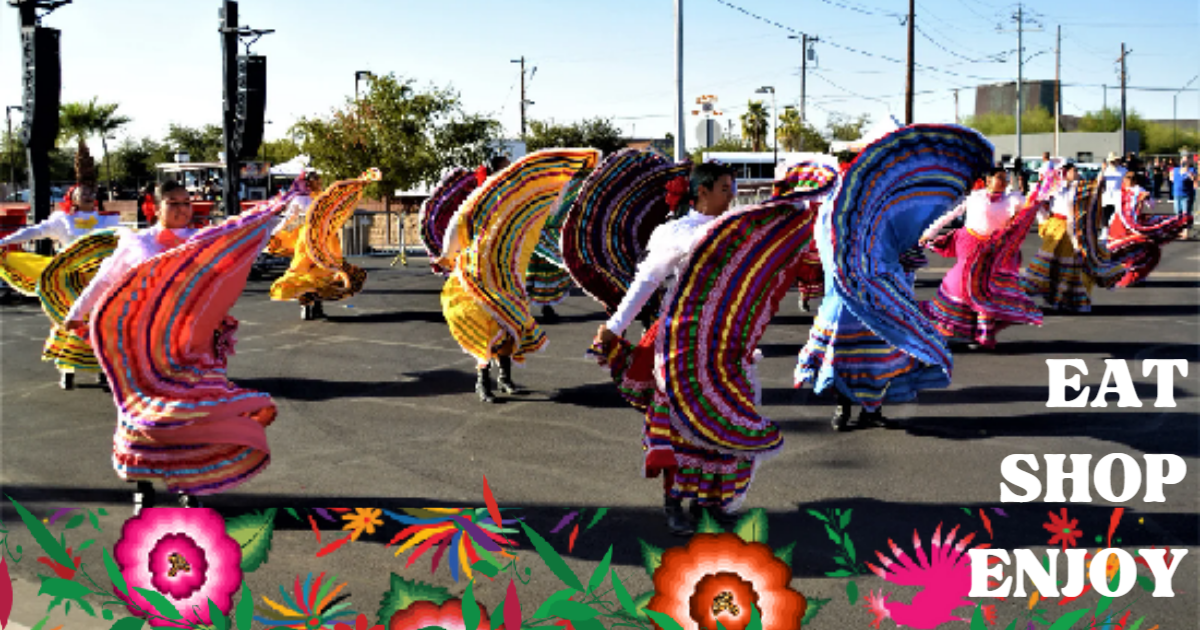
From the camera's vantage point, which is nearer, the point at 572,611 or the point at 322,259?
the point at 572,611

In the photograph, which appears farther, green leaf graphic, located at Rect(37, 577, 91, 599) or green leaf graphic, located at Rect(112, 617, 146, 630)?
green leaf graphic, located at Rect(37, 577, 91, 599)

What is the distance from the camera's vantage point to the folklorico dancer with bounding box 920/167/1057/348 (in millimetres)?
9141

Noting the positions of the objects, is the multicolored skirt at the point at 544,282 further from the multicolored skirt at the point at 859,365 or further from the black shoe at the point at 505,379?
the multicolored skirt at the point at 859,365

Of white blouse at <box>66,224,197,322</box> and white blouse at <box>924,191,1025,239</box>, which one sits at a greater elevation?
white blouse at <box>924,191,1025,239</box>

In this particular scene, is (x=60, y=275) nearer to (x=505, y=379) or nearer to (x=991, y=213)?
(x=505, y=379)

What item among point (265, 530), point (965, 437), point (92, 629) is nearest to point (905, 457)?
point (965, 437)

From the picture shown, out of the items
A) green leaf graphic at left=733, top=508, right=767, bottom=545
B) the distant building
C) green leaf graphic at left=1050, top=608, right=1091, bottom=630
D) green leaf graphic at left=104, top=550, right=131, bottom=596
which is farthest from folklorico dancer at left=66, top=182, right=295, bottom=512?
the distant building

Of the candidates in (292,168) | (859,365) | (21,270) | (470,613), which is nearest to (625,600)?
(470,613)

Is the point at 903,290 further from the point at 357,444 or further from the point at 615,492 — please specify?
the point at 357,444

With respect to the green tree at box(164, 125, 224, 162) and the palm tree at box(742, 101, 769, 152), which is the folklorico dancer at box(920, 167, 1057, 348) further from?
the green tree at box(164, 125, 224, 162)

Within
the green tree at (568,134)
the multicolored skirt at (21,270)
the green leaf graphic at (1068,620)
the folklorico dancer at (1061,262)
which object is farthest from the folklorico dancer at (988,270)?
the green tree at (568,134)

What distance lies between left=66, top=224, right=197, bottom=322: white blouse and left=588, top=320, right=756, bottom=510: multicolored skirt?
2.18m

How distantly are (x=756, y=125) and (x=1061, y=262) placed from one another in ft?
142

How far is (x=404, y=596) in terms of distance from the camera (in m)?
3.77
